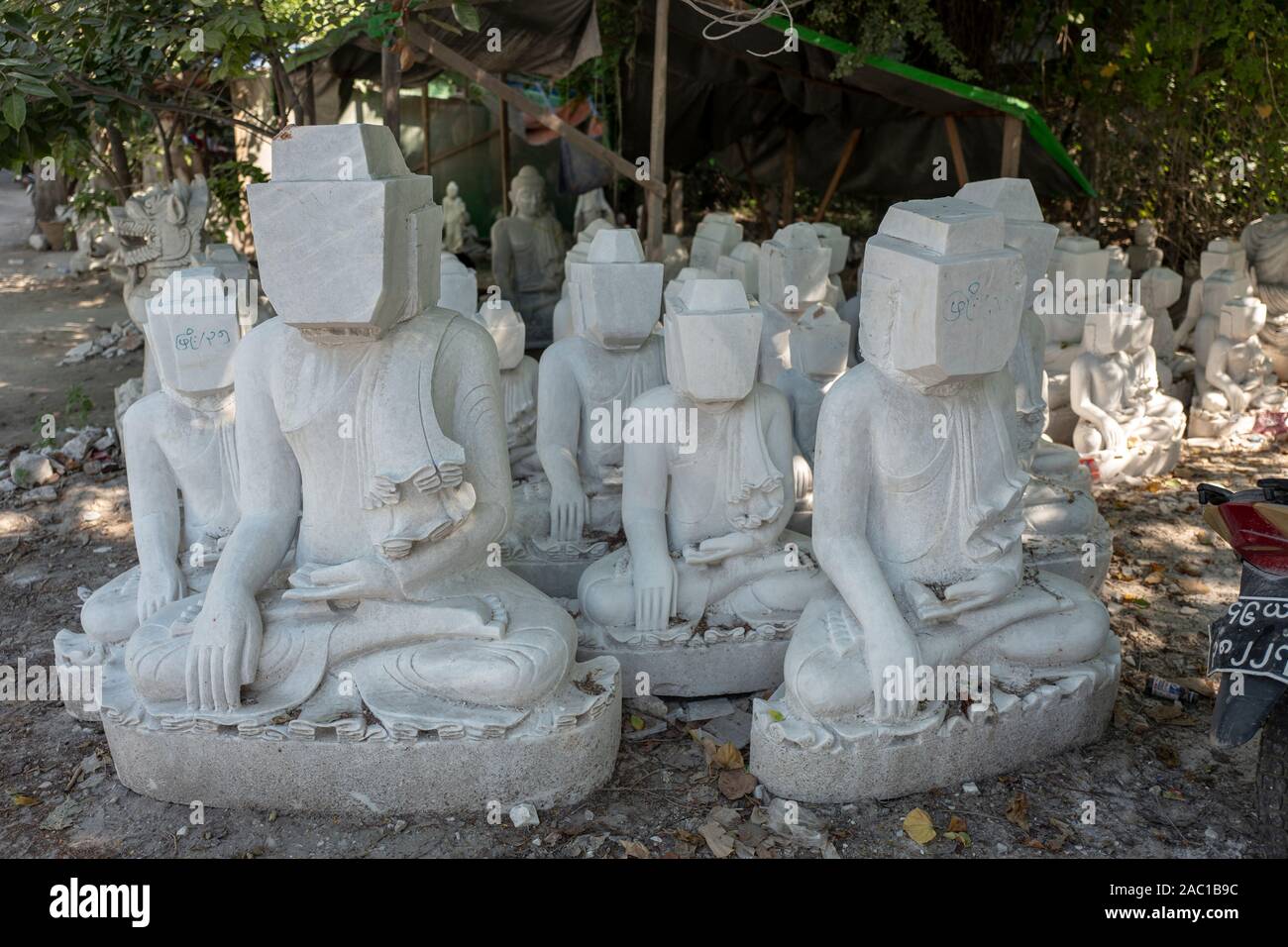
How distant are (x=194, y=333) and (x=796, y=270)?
256 centimetres

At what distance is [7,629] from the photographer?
191 inches

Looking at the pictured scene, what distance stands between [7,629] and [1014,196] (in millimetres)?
4375

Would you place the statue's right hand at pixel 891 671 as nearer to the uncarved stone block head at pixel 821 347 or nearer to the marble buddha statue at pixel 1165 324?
the uncarved stone block head at pixel 821 347

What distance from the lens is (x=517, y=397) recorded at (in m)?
5.23

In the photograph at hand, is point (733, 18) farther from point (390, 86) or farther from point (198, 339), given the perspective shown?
point (198, 339)

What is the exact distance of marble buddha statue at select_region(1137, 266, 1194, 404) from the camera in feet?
26.1

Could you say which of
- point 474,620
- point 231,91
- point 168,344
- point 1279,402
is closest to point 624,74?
point 231,91

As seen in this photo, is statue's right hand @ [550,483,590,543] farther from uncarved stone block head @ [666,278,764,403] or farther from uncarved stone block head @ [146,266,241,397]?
uncarved stone block head @ [146,266,241,397]

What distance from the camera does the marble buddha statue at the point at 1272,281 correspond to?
827 cm

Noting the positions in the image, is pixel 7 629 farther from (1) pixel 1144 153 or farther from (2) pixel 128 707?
(1) pixel 1144 153

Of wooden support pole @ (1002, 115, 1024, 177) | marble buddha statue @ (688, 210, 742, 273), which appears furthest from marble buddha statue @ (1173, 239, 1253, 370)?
marble buddha statue @ (688, 210, 742, 273)

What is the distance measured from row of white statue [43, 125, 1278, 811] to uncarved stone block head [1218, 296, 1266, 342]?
447 centimetres

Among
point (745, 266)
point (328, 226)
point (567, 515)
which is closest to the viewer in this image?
point (328, 226)

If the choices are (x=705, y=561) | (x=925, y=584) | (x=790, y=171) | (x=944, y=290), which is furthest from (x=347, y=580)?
(x=790, y=171)
